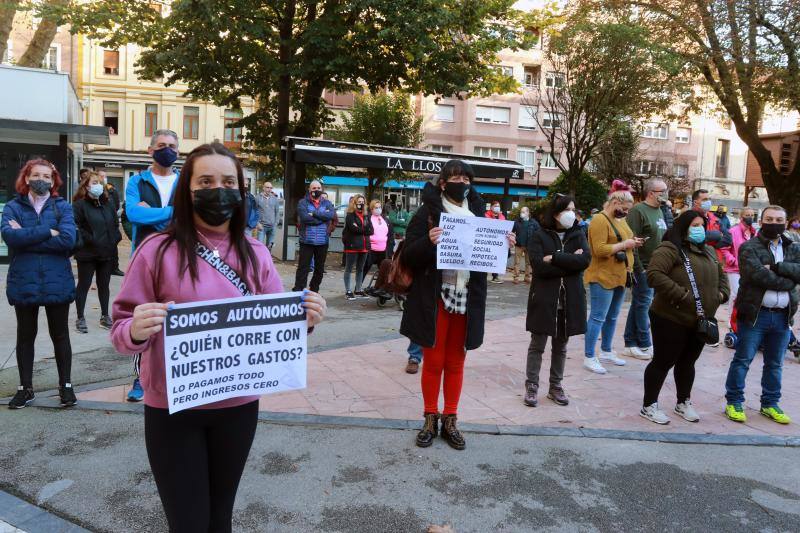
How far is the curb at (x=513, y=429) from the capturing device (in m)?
4.79

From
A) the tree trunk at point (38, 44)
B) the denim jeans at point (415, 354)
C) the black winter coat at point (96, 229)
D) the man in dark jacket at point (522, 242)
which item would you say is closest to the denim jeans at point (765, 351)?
the denim jeans at point (415, 354)

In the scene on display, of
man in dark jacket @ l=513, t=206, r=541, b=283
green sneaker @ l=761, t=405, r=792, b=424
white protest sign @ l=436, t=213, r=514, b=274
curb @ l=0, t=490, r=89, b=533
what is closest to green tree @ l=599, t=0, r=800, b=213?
man in dark jacket @ l=513, t=206, r=541, b=283

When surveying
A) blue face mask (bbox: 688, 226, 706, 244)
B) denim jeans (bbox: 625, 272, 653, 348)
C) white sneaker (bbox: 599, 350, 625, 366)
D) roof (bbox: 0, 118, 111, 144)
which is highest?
roof (bbox: 0, 118, 111, 144)

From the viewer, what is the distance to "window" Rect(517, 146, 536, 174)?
46.4 m

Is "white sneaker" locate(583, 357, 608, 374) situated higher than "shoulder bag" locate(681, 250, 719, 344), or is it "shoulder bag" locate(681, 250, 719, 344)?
"shoulder bag" locate(681, 250, 719, 344)

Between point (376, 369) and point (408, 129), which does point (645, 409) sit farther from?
point (408, 129)

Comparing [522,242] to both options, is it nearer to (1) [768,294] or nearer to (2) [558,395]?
(2) [558,395]

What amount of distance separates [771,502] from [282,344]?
334cm

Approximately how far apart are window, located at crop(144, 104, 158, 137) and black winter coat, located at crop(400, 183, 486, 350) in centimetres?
3870

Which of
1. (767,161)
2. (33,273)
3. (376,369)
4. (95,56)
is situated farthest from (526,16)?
(95,56)

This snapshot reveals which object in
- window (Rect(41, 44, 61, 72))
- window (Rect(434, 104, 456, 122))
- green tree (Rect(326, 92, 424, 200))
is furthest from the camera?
window (Rect(434, 104, 456, 122))

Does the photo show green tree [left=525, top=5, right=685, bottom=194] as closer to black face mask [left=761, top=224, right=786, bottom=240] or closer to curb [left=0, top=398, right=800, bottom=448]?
black face mask [left=761, top=224, right=786, bottom=240]

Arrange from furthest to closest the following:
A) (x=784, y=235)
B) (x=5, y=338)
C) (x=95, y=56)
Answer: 1. (x=95, y=56)
2. (x=5, y=338)
3. (x=784, y=235)

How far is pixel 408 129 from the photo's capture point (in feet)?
104
